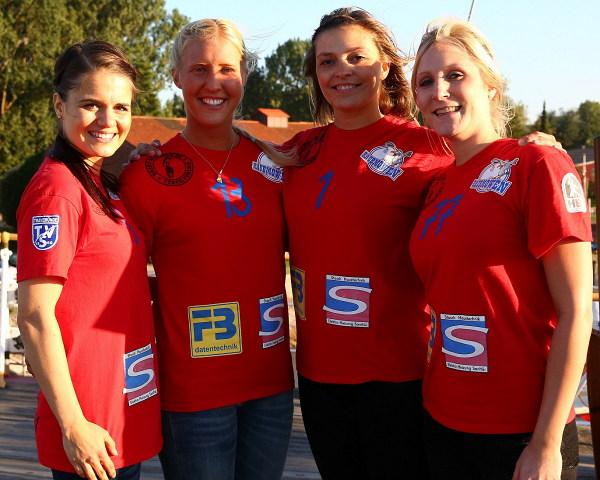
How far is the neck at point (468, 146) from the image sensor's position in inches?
91.5

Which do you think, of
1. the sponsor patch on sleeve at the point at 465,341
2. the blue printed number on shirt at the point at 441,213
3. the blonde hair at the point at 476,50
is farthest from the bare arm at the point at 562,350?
the blonde hair at the point at 476,50

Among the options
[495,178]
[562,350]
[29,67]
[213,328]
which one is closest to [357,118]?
[495,178]

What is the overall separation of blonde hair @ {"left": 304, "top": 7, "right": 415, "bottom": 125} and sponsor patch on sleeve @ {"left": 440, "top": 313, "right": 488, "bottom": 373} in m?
1.00

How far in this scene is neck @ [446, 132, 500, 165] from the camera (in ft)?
7.63

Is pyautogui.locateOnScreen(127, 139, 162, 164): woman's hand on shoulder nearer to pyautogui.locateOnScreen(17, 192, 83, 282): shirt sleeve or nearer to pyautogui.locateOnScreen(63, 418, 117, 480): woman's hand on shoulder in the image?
pyautogui.locateOnScreen(17, 192, 83, 282): shirt sleeve

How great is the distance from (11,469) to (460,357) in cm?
302

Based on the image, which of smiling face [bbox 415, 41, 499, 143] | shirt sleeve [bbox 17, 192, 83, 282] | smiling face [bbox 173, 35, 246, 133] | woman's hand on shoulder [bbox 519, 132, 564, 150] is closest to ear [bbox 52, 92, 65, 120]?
shirt sleeve [bbox 17, 192, 83, 282]

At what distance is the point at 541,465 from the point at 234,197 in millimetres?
1273

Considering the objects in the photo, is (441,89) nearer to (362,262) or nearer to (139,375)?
(362,262)

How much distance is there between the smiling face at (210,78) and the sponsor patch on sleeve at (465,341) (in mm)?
1069

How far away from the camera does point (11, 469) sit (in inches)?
165

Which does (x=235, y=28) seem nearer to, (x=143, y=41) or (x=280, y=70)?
(x=143, y=41)

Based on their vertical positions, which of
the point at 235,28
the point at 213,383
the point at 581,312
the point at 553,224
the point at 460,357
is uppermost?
the point at 235,28

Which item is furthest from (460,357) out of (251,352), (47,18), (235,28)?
(47,18)
